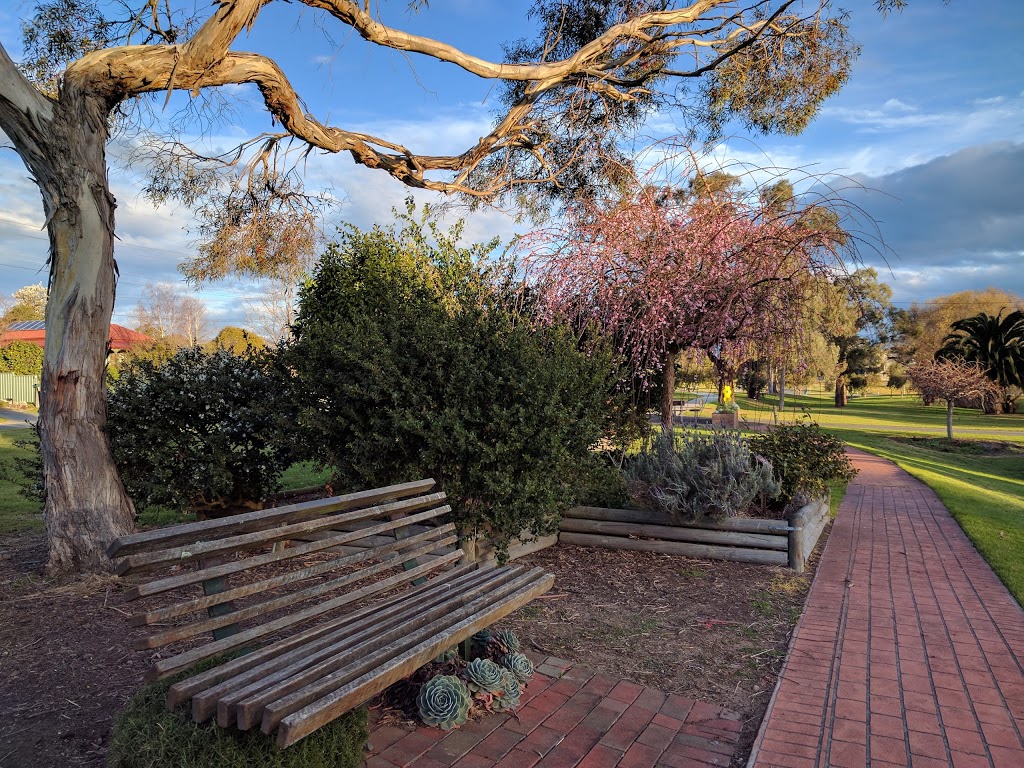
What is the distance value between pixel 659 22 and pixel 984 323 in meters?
37.9

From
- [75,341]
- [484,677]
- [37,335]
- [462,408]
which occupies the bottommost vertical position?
[484,677]

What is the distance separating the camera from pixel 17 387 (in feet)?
108

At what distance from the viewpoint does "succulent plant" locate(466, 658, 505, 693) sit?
10.5 feet

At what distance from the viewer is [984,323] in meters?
36.8

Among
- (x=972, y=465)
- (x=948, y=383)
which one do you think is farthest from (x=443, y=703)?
(x=948, y=383)

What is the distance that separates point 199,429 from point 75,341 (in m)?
1.44

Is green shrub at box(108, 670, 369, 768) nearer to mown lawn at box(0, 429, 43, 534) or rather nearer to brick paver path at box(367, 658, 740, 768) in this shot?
brick paver path at box(367, 658, 740, 768)

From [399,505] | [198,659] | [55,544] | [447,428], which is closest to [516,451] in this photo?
[447,428]

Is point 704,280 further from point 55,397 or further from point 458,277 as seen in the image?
point 55,397

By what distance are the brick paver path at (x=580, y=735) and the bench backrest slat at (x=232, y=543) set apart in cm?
97

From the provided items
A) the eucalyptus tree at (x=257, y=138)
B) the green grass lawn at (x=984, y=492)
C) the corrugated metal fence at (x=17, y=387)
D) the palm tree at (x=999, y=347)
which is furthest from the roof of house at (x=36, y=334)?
the palm tree at (x=999, y=347)

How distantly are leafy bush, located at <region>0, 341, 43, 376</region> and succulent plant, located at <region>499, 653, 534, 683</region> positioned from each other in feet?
121

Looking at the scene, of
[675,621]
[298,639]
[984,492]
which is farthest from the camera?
[984,492]

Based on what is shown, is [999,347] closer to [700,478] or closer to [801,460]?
[801,460]
